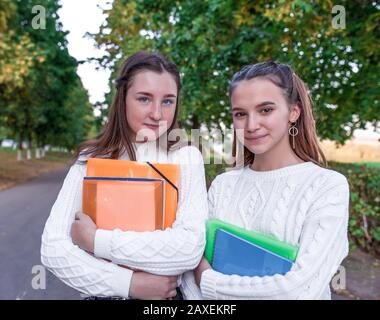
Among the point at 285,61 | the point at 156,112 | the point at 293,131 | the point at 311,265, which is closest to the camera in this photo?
the point at 311,265

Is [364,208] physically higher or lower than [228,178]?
lower

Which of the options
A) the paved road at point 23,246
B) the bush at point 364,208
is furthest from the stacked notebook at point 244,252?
the bush at point 364,208

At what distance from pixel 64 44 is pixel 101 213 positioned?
19837 millimetres

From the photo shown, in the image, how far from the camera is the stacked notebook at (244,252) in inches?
50.9

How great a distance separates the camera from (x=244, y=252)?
1337 millimetres

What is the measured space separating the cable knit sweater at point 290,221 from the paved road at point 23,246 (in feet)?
8.02

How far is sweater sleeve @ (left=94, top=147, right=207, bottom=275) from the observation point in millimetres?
1305

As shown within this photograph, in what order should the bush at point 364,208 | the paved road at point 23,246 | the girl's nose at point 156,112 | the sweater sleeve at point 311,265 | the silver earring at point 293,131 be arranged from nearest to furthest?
the sweater sleeve at point 311,265
the girl's nose at point 156,112
the silver earring at point 293,131
the paved road at point 23,246
the bush at point 364,208

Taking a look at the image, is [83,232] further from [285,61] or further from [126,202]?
[285,61]

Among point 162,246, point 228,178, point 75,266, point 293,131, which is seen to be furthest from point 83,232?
point 293,131

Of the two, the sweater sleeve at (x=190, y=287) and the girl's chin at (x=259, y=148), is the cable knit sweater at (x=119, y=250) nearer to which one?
the sweater sleeve at (x=190, y=287)

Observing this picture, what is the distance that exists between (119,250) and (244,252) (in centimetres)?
41

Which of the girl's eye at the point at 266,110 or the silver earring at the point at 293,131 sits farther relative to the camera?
the silver earring at the point at 293,131

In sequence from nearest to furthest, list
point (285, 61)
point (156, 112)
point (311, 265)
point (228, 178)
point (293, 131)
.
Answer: point (311, 265) → point (156, 112) → point (293, 131) → point (228, 178) → point (285, 61)
